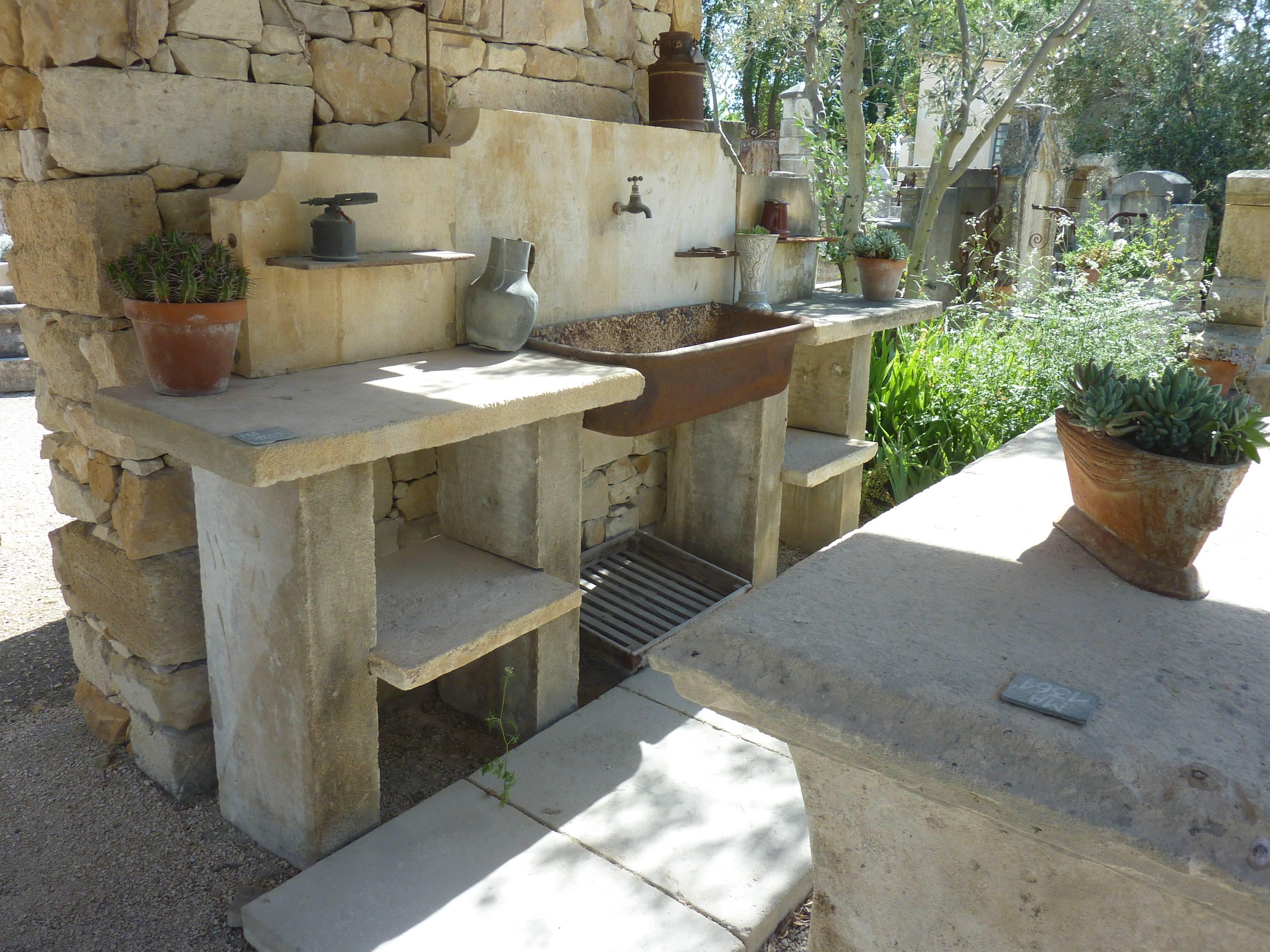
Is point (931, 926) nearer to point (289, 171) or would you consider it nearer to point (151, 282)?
point (151, 282)

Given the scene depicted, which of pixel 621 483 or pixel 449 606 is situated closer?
pixel 449 606

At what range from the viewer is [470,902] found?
2.38 metres

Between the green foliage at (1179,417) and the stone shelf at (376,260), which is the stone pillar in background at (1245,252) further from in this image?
the stone shelf at (376,260)

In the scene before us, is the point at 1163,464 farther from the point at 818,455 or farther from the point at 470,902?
the point at 818,455

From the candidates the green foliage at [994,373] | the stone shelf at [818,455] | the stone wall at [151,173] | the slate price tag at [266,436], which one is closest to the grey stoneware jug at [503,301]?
the stone wall at [151,173]

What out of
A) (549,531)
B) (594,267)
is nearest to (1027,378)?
(594,267)

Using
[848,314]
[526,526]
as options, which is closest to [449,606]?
[526,526]

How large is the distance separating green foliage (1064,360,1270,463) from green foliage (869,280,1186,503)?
3.04 m

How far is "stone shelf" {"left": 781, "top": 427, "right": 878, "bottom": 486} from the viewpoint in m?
4.23

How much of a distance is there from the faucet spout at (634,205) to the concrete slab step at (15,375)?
6.21 meters

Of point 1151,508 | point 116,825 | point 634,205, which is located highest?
point 634,205

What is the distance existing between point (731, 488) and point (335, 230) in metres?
2.16

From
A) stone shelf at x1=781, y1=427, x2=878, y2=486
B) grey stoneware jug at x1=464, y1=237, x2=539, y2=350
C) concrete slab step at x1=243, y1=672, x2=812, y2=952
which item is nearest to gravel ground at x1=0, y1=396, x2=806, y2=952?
concrete slab step at x1=243, y1=672, x2=812, y2=952

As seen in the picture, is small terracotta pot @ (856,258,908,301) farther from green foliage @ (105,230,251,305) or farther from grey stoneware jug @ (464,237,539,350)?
green foliage @ (105,230,251,305)
